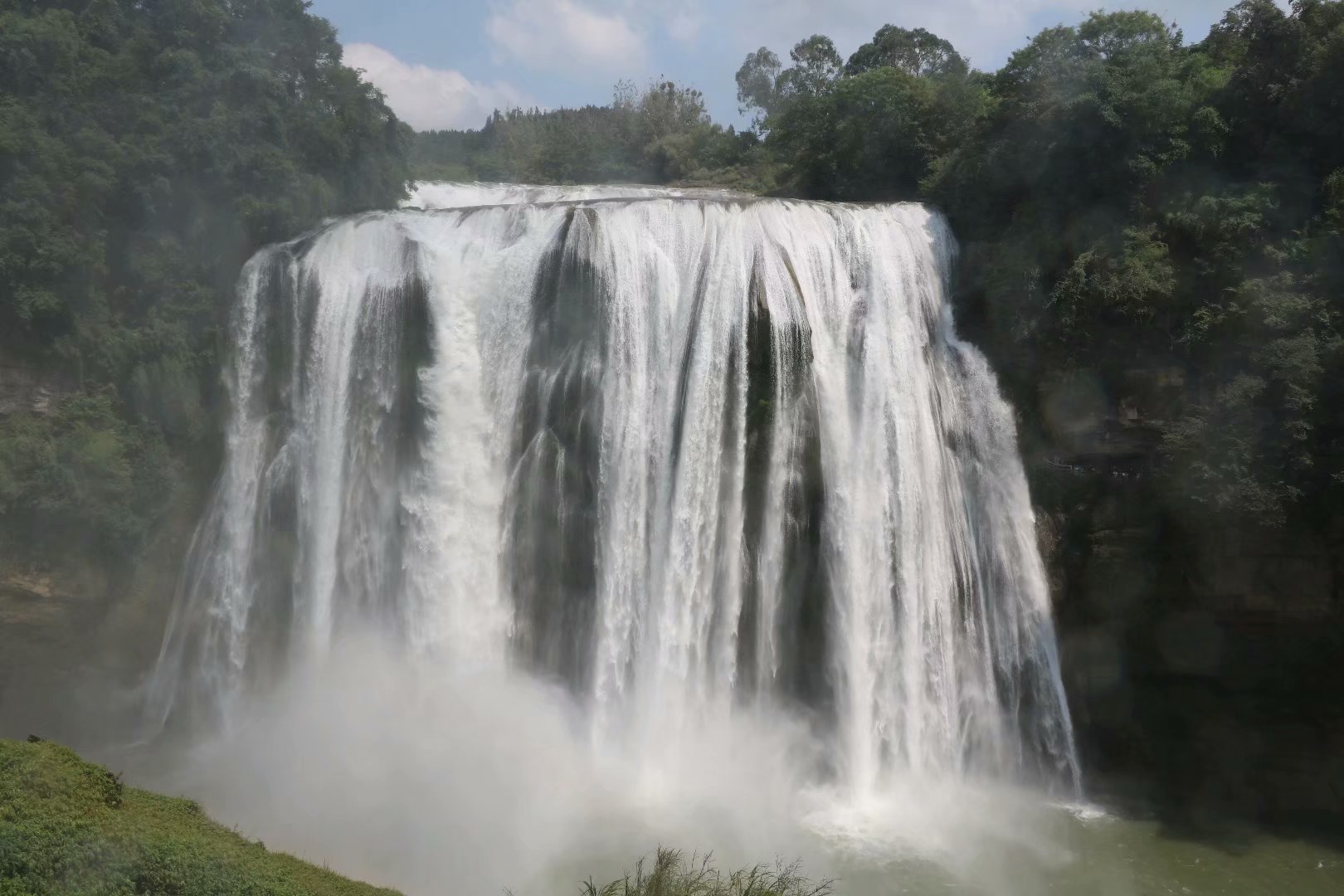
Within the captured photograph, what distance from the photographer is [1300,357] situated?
50.2 feet

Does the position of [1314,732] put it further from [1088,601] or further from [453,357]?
[453,357]

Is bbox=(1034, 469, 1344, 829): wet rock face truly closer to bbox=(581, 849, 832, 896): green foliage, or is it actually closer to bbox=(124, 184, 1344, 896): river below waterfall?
bbox=(124, 184, 1344, 896): river below waterfall

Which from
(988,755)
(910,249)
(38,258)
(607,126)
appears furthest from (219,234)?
(607,126)

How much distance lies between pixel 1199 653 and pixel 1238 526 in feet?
7.42

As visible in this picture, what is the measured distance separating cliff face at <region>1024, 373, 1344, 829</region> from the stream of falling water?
72 cm

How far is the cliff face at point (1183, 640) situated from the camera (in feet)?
51.7

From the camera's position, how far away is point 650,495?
16.7 meters

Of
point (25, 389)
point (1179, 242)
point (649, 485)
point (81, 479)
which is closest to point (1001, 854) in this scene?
point (649, 485)

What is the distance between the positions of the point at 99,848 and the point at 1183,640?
1528cm

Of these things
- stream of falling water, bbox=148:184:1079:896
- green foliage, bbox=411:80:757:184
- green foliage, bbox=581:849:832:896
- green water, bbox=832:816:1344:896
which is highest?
green foliage, bbox=411:80:757:184

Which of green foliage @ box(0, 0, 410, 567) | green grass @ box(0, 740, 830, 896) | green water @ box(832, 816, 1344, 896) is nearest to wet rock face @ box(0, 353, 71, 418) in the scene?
green foliage @ box(0, 0, 410, 567)

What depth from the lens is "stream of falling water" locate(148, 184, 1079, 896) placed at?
1639 centimetres

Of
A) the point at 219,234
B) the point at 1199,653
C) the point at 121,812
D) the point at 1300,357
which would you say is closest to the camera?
the point at 121,812

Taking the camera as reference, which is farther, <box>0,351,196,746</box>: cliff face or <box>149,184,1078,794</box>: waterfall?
<box>0,351,196,746</box>: cliff face
